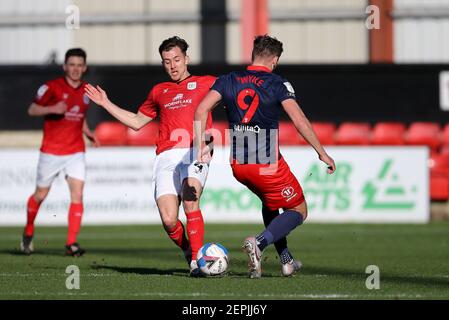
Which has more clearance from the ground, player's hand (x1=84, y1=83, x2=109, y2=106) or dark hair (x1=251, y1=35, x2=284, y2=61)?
dark hair (x1=251, y1=35, x2=284, y2=61)

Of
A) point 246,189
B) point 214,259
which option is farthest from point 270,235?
point 246,189

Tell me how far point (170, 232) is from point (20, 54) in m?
19.9

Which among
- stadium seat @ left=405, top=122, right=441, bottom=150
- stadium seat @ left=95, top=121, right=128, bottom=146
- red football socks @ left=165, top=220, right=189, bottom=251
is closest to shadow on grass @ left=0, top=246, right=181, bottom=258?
red football socks @ left=165, top=220, right=189, bottom=251

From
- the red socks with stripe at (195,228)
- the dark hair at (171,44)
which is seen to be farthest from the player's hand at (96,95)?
the red socks with stripe at (195,228)

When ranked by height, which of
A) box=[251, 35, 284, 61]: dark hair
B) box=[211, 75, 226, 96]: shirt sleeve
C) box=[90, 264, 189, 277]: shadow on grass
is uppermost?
box=[251, 35, 284, 61]: dark hair

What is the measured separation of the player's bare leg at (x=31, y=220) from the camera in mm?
13992

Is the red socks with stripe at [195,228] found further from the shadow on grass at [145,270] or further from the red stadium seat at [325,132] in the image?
the red stadium seat at [325,132]

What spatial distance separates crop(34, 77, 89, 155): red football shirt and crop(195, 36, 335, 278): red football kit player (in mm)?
4416

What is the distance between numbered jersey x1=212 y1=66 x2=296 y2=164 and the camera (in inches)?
388

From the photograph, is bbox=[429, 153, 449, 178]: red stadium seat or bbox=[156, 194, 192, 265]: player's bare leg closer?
bbox=[156, 194, 192, 265]: player's bare leg

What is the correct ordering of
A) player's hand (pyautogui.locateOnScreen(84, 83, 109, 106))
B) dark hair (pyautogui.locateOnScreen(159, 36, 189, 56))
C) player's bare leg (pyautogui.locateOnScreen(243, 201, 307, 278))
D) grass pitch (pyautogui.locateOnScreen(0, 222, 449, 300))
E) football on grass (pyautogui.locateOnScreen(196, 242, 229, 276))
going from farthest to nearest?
dark hair (pyautogui.locateOnScreen(159, 36, 189, 56))
player's hand (pyautogui.locateOnScreen(84, 83, 109, 106))
football on grass (pyautogui.locateOnScreen(196, 242, 229, 276))
player's bare leg (pyautogui.locateOnScreen(243, 201, 307, 278))
grass pitch (pyautogui.locateOnScreen(0, 222, 449, 300))

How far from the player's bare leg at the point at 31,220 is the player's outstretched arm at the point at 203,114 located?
4722 mm

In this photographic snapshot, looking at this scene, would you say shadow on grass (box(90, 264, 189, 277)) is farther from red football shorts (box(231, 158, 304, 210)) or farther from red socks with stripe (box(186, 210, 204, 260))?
red football shorts (box(231, 158, 304, 210))

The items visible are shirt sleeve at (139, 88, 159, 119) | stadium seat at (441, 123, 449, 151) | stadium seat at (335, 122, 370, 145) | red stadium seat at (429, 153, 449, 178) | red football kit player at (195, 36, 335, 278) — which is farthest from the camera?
stadium seat at (441, 123, 449, 151)
